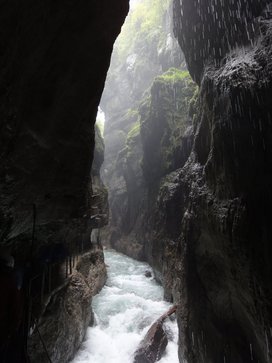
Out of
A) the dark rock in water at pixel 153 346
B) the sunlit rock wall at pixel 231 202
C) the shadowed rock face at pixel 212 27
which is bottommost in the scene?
the dark rock in water at pixel 153 346

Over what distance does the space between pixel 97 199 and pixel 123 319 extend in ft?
22.6

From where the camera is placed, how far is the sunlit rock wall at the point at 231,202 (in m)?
6.70

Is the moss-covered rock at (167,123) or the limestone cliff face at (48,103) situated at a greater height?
the moss-covered rock at (167,123)

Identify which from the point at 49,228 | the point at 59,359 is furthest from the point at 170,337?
the point at 49,228

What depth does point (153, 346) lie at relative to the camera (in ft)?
40.0

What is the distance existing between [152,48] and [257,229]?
4702cm

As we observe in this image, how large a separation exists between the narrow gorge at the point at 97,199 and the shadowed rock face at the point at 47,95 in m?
0.03

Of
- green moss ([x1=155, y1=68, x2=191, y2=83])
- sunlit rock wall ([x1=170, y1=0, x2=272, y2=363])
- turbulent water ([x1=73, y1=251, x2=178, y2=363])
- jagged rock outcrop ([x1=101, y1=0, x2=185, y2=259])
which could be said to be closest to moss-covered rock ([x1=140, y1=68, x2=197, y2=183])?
green moss ([x1=155, y1=68, x2=191, y2=83])

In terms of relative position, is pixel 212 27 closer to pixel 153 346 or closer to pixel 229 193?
pixel 229 193

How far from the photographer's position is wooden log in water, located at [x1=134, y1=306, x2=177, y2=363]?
38.4 feet

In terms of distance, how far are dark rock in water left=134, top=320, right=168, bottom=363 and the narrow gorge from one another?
0.22ft

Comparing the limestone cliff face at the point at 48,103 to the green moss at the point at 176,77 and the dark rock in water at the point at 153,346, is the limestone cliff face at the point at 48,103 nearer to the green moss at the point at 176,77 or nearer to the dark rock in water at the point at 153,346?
the dark rock in water at the point at 153,346

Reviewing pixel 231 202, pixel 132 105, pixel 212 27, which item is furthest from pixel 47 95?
pixel 132 105

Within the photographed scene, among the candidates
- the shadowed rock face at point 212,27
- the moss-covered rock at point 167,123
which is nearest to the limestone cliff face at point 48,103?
the shadowed rock face at point 212,27
